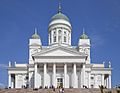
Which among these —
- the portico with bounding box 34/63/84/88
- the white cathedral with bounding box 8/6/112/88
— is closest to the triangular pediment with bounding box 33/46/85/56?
the white cathedral with bounding box 8/6/112/88

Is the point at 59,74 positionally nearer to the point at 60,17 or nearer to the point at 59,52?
the point at 59,52

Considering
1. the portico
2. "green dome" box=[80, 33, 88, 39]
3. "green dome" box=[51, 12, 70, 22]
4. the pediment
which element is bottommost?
the portico

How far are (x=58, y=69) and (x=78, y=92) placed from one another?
89.0ft

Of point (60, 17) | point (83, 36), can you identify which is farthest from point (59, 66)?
point (60, 17)

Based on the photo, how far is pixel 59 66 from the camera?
7462cm

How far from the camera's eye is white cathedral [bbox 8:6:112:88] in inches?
2852

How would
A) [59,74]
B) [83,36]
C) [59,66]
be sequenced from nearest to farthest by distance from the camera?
[59,74]
[59,66]
[83,36]

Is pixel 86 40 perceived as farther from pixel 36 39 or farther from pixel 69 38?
pixel 36 39

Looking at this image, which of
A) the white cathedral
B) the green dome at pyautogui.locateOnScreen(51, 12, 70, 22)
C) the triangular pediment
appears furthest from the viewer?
the green dome at pyautogui.locateOnScreen(51, 12, 70, 22)

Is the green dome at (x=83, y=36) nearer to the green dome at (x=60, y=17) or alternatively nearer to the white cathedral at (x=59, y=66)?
the white cathedral at (x=59, y=66)

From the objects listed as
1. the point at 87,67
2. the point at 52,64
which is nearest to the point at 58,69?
the point at 52,64

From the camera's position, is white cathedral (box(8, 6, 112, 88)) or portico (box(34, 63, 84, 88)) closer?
portico (box(34, 63, 84, 88))

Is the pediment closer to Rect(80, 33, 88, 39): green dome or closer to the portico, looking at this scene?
the portico

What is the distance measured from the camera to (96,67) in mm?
84438
